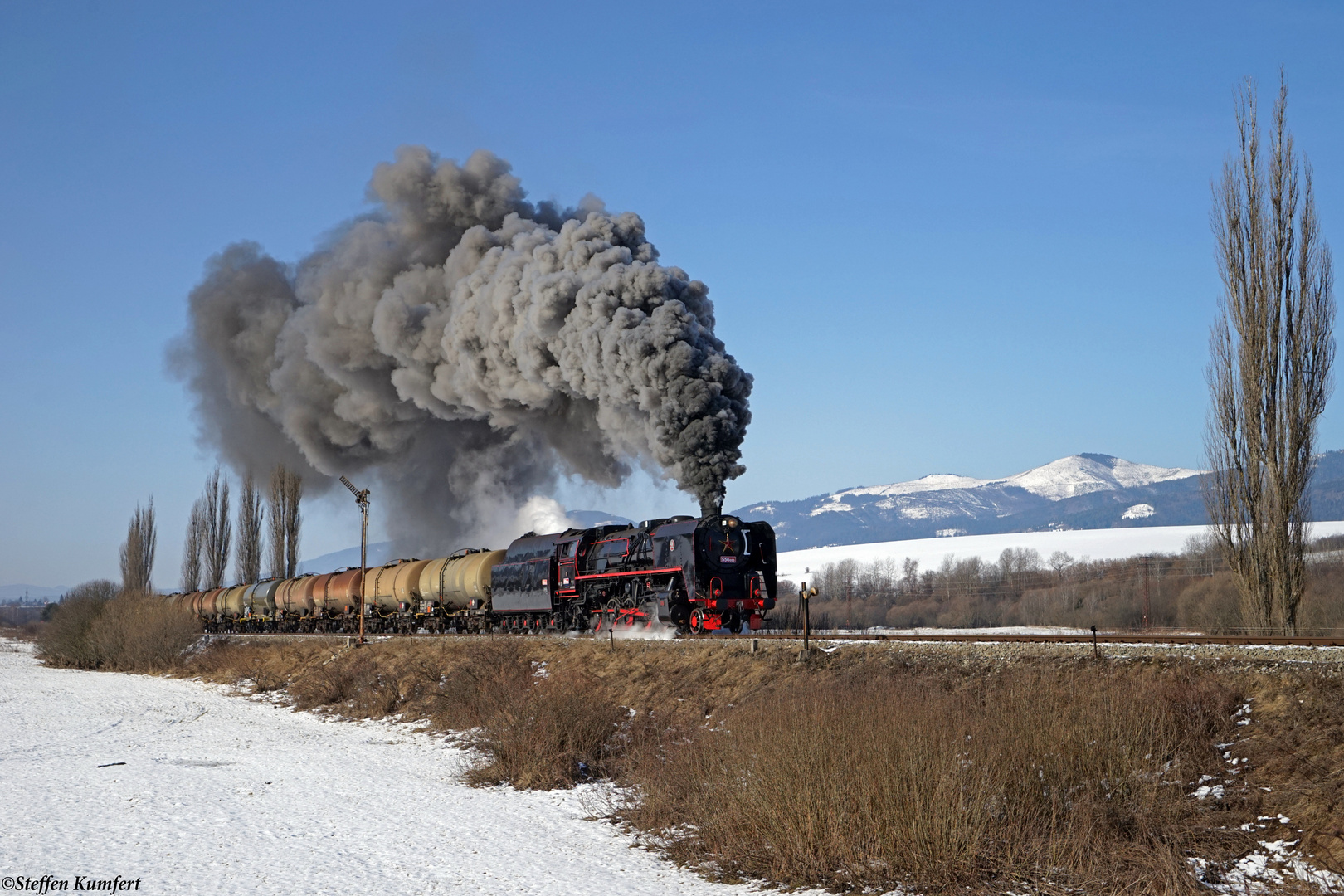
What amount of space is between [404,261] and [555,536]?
2242 centimetres

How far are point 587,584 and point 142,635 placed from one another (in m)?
22.1

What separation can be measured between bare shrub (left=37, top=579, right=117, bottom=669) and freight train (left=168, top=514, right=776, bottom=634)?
462 inches

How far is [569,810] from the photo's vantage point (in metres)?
12.6

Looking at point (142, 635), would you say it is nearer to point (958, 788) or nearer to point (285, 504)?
point (285, 504)

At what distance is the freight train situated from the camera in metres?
21.5

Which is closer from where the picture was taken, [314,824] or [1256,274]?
[314,824]

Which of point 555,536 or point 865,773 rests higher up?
point 555,536

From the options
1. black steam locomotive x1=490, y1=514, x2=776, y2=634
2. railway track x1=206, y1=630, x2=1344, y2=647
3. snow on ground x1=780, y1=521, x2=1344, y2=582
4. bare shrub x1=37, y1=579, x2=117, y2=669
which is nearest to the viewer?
railway track x1=206, y1=630, x2=1344, y2=647

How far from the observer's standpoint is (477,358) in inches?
1526

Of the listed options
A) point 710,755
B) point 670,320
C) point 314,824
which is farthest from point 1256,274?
point 314,824

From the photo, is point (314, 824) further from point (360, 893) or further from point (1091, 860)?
point (1091, 860)

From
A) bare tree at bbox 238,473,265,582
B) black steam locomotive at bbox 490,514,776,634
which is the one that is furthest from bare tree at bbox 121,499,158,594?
black steam locomotive at bbox 490,514,776,634

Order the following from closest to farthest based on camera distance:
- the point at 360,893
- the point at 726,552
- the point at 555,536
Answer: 1. the point at 360,893
2. the point at 726,552
3. the point at 555,536

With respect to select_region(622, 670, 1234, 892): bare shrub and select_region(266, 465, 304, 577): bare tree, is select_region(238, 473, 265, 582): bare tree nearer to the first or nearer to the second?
select_region(266, 465, 304, 577): bare tree
